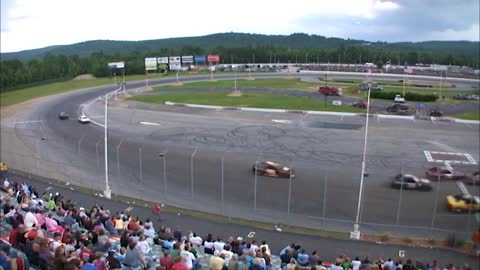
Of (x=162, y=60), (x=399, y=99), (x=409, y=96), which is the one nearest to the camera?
(x=399, y=99)

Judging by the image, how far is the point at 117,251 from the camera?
39.0ft

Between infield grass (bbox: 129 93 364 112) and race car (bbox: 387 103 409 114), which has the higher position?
race car (bbox: 387 103 409 114)

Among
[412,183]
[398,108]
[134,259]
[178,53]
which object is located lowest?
[412,183]

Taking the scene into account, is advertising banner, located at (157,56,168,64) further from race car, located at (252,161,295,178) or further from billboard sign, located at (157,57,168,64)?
race car, located at (252,161,295,178)

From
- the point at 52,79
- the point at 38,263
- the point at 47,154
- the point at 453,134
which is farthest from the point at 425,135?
the point at 52,79

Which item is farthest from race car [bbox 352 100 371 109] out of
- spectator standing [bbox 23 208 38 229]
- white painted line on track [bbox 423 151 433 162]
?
spectator standing [bbox 23 208 38 229]

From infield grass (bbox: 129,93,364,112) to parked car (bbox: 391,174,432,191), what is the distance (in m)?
33.7

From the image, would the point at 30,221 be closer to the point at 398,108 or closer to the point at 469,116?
the point at 469,116

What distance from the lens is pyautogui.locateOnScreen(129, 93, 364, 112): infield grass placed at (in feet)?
187

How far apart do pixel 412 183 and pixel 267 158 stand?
1145 centimetres

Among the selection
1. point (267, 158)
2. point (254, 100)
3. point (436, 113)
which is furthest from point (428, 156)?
point (254, 100)

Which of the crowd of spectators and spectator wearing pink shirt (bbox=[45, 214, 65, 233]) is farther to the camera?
spectator wearing pink shirt (bbox=[45, 214, 65, 233])

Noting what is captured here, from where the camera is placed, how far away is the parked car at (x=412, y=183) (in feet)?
61.0

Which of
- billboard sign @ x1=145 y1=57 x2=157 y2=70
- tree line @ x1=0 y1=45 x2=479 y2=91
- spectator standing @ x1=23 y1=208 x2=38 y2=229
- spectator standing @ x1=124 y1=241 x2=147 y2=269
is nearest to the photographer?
spectator standing @ x1=124 y1=241 x2=147 y2=269
